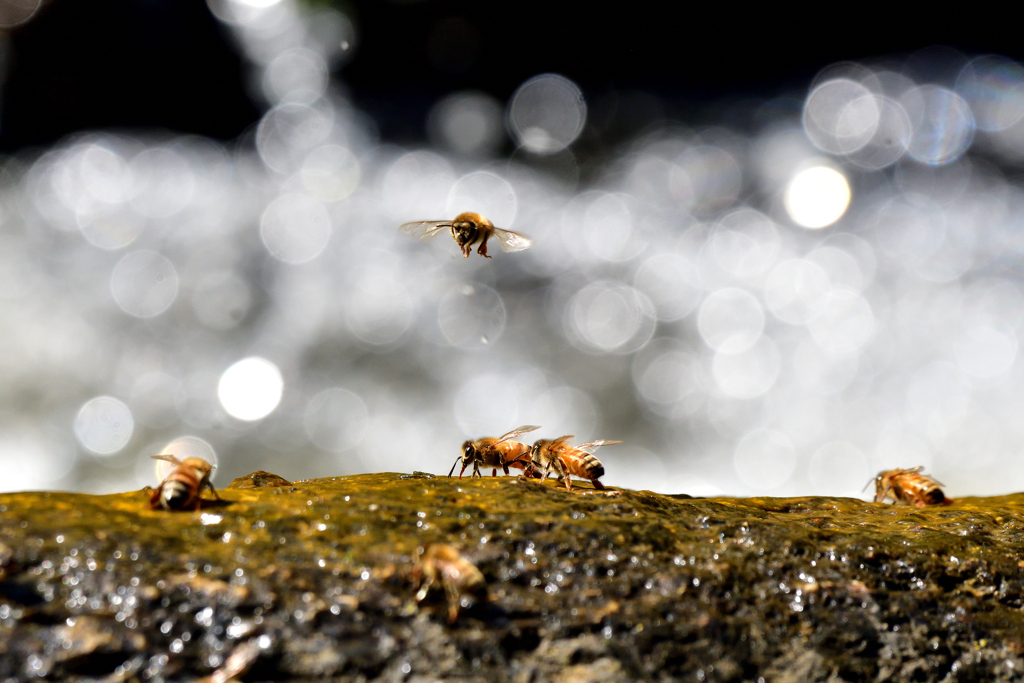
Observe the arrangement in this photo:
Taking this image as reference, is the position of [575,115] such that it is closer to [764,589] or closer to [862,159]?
[862,159]

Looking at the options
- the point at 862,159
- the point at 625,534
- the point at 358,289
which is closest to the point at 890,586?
the point at 625,534

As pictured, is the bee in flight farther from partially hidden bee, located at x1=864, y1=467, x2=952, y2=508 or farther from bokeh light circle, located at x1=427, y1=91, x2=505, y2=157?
bokeh light circle, located at x1=427, y1=91, x2=505, y2=157

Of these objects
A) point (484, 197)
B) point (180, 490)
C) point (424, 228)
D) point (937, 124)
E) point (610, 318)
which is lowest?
point (180, 490)

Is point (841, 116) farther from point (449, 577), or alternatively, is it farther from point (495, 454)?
point (449, 577)

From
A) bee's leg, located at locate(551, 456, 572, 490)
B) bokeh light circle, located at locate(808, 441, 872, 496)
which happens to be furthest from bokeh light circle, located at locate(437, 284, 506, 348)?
bee's leg, located at locate(551, 456, 572, 490)

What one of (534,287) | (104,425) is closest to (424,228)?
(534,287)
